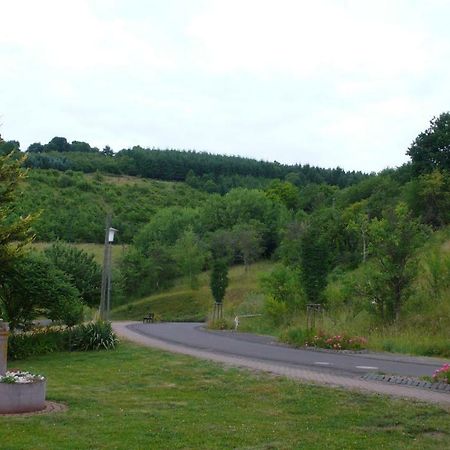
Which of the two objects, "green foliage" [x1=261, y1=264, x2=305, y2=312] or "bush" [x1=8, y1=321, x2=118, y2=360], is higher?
"green foliage" [x1=261, y1=264, x2=305, y2=312]

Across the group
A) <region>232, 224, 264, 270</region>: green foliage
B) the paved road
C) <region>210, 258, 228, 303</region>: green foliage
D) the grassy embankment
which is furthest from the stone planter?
A: <region>232, 224, 264, 270</region>: green foliage

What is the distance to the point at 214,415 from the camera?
30.1 ft

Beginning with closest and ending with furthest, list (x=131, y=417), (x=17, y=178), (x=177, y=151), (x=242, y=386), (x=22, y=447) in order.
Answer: (x=22, y=447), (x=131, y=417), (x=242, y=386), (x=17, y=178), (x=177, y=151)

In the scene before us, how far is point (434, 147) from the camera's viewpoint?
57.0 metres

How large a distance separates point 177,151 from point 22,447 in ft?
504

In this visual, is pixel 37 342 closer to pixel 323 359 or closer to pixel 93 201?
pixel 323 359

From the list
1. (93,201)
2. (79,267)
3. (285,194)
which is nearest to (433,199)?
(79,267)

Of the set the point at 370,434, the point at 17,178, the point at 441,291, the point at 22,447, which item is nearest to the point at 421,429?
the point at 370,434

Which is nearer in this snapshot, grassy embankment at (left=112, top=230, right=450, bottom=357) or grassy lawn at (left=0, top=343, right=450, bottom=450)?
grassy lawn at (left=0, top=343, right=450, bottom=450)

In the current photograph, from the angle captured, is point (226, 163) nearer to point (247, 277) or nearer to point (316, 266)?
point (247, 277)

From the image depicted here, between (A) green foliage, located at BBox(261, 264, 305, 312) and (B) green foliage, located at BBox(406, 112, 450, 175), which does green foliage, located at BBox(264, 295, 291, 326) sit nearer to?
(A) green foliage, located at BBox(261, 264, 305, 312)

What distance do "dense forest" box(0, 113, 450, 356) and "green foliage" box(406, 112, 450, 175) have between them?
9cm

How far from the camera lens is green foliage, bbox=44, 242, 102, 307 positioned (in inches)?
923

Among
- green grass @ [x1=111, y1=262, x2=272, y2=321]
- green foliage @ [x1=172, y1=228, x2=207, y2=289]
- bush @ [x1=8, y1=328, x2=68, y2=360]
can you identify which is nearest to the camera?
bush @ [x1=8, y1=328, x2=68, y2=360]
